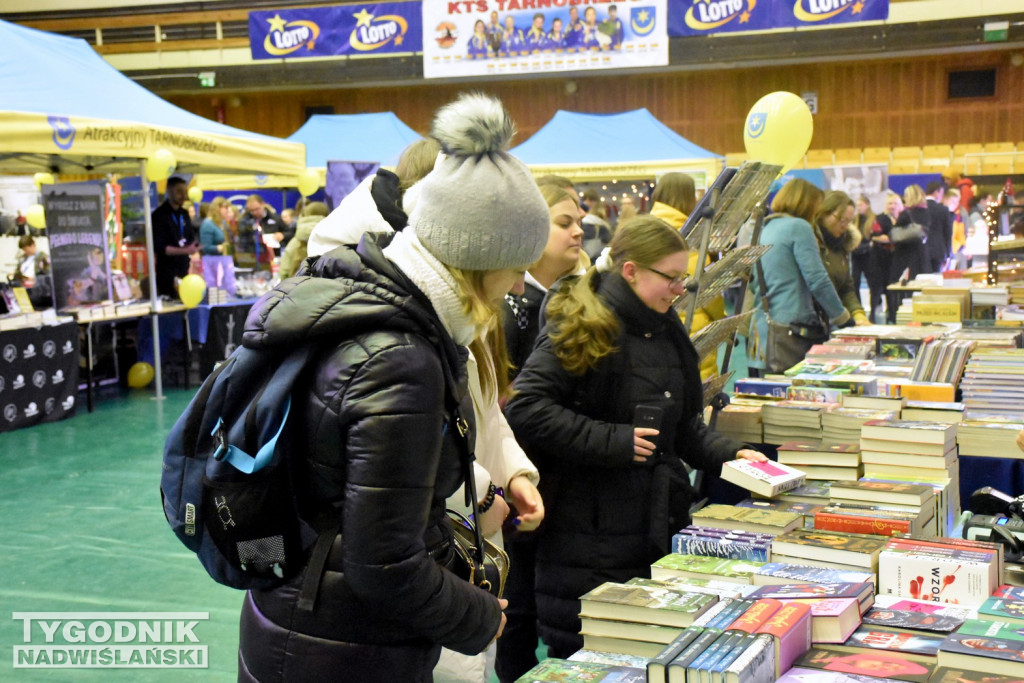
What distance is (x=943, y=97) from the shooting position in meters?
17.7

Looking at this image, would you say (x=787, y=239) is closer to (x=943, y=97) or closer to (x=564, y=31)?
(x=564, y=31)

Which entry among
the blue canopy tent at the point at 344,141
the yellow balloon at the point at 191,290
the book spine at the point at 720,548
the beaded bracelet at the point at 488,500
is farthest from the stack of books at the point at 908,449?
the blue canopy tent at the point at 344,141

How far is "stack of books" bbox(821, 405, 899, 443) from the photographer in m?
3.10

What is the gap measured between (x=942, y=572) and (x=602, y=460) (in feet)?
2.71

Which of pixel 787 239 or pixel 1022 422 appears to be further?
pixel 787 239

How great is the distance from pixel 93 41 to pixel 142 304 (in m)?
13.3

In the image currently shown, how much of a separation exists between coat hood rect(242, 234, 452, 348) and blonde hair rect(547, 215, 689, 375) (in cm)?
111

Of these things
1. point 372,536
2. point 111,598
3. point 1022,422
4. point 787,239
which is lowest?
point 111,598

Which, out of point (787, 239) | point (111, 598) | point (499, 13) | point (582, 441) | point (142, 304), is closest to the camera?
point (582, 441)

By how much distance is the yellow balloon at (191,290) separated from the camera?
8.19 m

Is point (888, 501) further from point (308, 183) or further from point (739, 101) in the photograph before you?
point (739, 101)

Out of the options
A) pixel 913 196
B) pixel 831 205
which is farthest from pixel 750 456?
pixel 913 196

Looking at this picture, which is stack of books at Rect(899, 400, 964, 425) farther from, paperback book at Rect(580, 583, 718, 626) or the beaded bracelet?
the beaded bracelet

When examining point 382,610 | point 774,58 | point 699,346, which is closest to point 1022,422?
point 699,346
